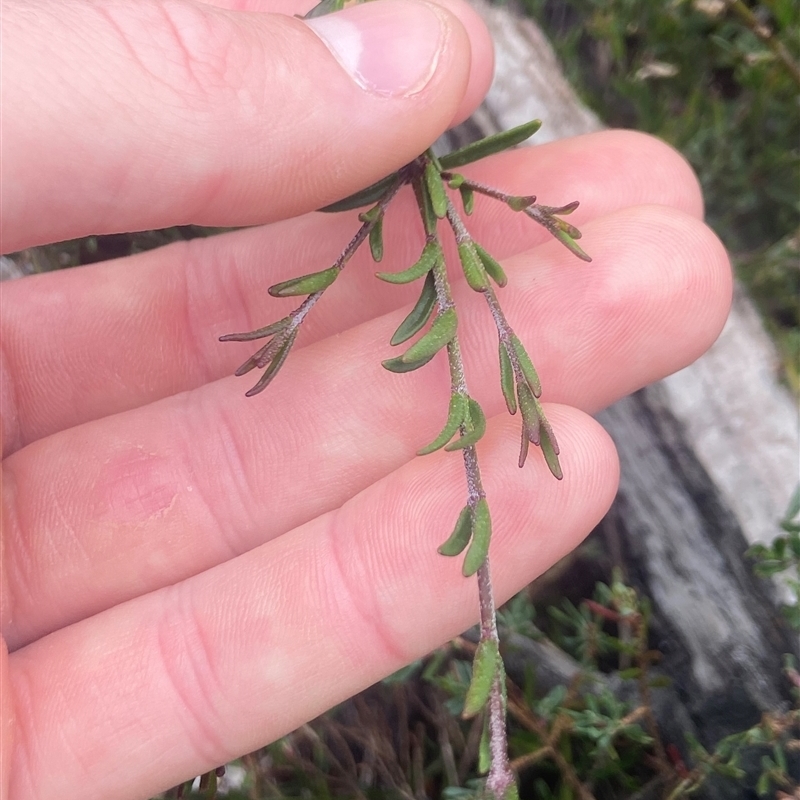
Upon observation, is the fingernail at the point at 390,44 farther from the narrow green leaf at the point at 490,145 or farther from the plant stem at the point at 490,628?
the plant stem at the point at 490,628

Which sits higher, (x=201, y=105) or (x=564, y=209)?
(x=201, y=105)

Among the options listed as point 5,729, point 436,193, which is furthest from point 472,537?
point 5,729

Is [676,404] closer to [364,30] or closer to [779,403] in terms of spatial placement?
[779,403]

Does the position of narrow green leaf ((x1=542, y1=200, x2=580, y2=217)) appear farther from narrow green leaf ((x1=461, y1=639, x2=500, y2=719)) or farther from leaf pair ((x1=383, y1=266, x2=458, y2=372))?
narrow green leaf ((x1=461, y1=639, x2=500, y2=719))

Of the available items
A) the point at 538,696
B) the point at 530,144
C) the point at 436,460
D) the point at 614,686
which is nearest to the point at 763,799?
the point at 614,686

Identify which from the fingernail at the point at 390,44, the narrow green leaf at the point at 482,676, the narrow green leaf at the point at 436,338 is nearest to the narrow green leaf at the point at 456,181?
the fingernail at the point at 390,44

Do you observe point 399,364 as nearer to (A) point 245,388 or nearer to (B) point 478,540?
(B) point 478,540
